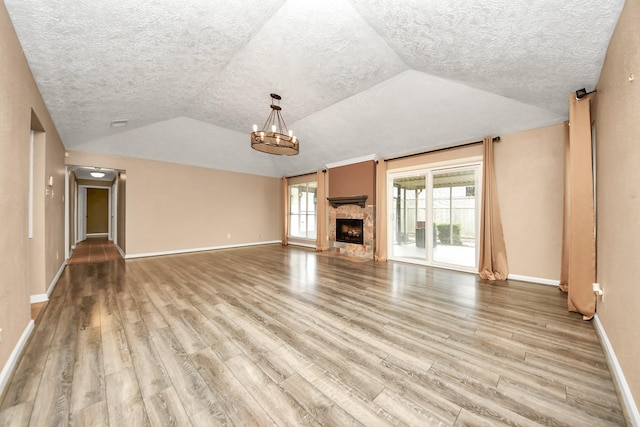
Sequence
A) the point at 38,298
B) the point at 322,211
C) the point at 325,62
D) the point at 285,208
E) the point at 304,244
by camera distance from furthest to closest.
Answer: the point at 285,208, the point at 304,244, the point at 322,211, the point at 325,62, the point at 38,298

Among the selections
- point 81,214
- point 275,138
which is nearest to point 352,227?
point 275,138

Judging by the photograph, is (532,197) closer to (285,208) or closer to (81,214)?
(285,208)

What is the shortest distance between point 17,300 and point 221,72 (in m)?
3.48

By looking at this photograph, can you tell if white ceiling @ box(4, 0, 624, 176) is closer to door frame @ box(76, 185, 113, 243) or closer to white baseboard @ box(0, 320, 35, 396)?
white baseboard @ box(0, 320, 35, 396)

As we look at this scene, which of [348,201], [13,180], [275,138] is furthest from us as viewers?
[348,201]

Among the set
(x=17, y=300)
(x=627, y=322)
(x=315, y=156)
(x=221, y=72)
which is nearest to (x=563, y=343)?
(x=627, y=322)

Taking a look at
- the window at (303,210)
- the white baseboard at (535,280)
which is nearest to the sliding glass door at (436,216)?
the white baseboard at (535,280)

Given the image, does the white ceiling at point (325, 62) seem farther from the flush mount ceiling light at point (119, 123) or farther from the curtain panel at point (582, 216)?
the curtain panel at point (582, 216)

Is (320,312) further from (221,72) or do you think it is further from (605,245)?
(221,72)

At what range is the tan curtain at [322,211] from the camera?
7.41 meters

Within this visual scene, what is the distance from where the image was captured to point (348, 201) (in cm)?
663

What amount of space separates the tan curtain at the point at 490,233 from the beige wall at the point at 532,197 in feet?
0.41

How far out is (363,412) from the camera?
1332 millimetres

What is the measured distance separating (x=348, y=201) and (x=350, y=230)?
2.81 ft
